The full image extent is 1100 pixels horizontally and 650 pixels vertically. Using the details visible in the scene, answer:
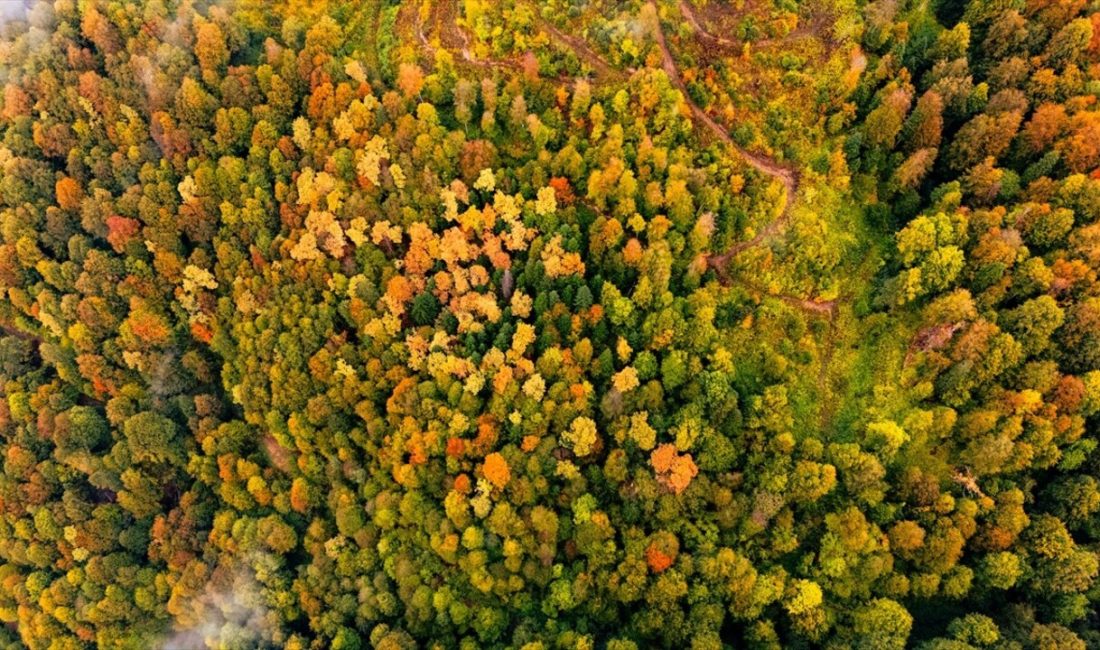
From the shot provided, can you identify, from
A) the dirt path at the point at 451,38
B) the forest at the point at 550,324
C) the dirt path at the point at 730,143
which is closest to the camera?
the forest at the point at 550,324

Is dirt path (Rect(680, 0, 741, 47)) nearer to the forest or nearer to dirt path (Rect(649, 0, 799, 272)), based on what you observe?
the forest

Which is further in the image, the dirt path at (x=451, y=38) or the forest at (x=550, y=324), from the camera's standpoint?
the dirt path at (x=451, y=38)

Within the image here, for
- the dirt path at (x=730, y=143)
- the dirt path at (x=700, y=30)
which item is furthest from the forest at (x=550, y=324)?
the dirt path at (x=700, y=30)

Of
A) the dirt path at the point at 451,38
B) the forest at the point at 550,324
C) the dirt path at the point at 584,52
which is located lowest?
the forest at the point at 550,324

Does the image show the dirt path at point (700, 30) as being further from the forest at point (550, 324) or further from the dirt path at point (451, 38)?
the dirt path at point (451, 38)

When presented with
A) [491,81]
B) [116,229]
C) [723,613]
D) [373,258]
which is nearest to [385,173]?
[373,258]

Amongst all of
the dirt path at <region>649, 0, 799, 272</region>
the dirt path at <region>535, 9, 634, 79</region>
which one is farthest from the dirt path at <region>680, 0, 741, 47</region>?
the dirt path at <region>535, 9, 634, 79</region>

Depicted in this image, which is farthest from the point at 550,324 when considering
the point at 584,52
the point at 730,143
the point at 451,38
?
the point at 451,38

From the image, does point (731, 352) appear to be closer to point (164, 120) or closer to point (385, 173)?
point (385, 173)
